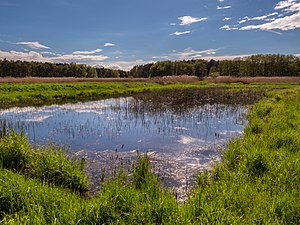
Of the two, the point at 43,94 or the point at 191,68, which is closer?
the point at 43,94

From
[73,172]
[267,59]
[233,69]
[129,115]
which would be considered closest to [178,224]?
[73,172]

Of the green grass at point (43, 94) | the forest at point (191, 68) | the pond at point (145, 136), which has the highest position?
the forest at point (191, 68)

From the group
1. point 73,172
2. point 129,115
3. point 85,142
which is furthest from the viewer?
point 129,115

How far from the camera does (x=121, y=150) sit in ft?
30.7

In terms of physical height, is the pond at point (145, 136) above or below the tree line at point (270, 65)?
below

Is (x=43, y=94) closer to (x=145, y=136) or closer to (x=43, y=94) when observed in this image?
(x=43, y=94)

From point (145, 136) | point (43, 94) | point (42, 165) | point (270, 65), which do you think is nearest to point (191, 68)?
point (270, 65)

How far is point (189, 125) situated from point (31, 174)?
959cm

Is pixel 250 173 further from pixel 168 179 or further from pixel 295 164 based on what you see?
pixel 168 179

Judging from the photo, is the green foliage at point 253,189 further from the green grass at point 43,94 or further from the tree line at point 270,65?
the tree line at point 270,65

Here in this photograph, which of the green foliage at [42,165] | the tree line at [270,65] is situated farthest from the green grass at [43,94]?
the tree line at [270,65]

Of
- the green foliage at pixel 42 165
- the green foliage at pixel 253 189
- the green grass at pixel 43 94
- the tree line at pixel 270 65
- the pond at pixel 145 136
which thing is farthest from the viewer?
the tree line at pixel 270 65

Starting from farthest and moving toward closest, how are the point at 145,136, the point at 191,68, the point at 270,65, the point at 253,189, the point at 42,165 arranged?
the point at 191,68, the point at 270,65, the point at 145,136, the point at 42,165, the point at 253,189

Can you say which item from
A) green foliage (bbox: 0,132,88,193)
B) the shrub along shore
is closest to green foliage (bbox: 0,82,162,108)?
green foliage (bbox: 0,132,88,193)
